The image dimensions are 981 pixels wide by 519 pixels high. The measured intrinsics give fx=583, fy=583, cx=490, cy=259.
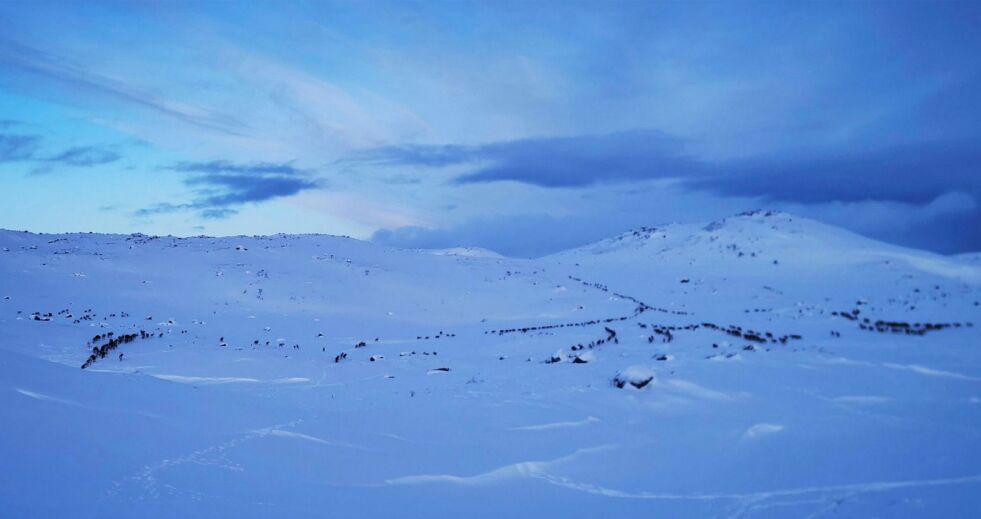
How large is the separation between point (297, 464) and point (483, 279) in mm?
31234

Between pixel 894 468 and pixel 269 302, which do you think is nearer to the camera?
pixel 894 468

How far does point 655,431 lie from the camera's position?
330 inches

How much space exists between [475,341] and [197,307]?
13.2 m

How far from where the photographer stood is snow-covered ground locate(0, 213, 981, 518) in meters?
5.52

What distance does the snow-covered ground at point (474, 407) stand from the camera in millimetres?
5523

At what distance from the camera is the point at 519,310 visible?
28781 millimetres

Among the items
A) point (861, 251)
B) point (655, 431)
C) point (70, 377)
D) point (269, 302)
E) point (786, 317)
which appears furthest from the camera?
point (861, 251)

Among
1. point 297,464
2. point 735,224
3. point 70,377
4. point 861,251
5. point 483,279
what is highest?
point 735,224

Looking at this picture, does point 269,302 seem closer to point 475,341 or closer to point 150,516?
point 475,341

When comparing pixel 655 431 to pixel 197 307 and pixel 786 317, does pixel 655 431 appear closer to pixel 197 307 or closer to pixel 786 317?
pixel 786 317

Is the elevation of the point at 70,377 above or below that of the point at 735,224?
below

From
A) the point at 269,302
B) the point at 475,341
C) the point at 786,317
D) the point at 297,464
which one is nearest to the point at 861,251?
the point at 786,317

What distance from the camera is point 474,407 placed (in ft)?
31.5

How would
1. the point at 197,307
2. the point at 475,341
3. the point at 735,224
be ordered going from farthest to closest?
1. the point at 735,224
2. the point at 197,307
3. the point at 475,341
